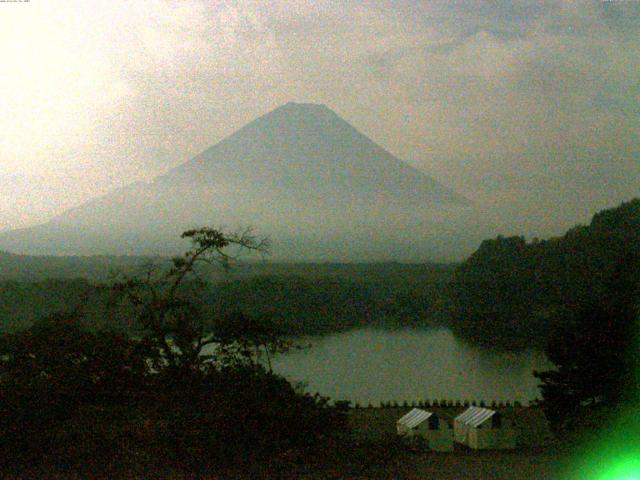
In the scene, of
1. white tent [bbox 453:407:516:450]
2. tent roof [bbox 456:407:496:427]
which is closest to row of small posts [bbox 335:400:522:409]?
tent roof [bbox 456:407:496:427]

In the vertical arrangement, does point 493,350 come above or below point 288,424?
below

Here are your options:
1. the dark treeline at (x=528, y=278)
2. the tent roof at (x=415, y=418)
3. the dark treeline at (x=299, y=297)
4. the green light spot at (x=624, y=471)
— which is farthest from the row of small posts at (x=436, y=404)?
the green light spot at (x=624, y=471)

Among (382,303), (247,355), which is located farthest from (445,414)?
(382,303)

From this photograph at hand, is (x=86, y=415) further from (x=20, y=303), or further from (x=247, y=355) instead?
(x=20, y=303)

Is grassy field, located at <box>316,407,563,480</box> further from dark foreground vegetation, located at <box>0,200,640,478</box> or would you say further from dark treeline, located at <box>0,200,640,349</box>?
dark treeline, located at <box>0,200,640,349</box>

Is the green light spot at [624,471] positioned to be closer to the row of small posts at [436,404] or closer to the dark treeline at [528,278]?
the row of small posts at [436,404]

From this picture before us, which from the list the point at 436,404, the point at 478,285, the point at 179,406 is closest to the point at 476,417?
the point at 436,404
